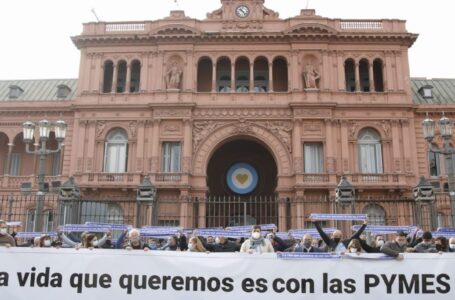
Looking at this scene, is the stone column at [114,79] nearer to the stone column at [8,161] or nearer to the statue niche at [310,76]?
the stone column at [8,161]

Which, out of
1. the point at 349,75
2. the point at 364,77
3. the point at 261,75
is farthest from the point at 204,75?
the point at 364,77

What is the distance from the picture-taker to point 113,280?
8.91m

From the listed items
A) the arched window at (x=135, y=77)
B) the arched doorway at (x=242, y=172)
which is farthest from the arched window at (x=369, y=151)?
the arched window at (x=135, y=77)

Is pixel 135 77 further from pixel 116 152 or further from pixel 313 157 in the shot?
pixel 313 157

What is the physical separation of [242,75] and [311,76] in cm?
532

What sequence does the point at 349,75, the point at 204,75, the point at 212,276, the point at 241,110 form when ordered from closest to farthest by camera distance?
the point at 212,276
the point at 241,110
the point at 349,75
the point at 204,75

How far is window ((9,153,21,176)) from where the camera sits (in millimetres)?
35281

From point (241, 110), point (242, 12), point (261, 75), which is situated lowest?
point (241, 110)

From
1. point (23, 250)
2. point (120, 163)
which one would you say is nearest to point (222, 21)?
point (120, 163)

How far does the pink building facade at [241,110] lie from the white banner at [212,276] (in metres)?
20.1

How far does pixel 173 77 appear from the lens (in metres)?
32.3

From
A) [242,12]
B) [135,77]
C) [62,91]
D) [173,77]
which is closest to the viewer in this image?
[173,77]

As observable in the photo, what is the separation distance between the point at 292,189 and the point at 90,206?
12.6m

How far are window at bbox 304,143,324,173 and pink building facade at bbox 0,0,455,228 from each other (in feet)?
0.22
